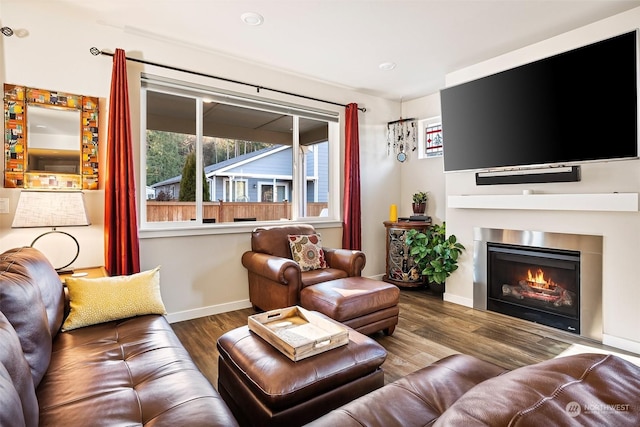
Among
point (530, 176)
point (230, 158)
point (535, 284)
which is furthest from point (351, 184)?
point (535, 284)

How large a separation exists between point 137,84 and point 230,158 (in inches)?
44.4

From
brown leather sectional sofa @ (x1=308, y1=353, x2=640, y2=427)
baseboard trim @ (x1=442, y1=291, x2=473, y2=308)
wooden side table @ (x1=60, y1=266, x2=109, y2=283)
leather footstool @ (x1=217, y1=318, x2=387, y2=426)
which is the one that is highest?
brown leather sectional sofa @ (x1=308, y1=353, x2=640, y2=427)

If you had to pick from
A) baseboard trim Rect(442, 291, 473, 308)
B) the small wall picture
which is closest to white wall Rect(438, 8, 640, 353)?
baseboard trim Rect(442, 291, 473, 308)

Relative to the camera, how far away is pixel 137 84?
2.97 meters

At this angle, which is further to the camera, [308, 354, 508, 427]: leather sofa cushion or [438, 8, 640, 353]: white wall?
[438, 8, 640, 353]: white wall

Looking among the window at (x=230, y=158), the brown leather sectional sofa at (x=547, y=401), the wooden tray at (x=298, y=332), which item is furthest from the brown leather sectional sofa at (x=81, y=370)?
the window at (x=230, y=158)

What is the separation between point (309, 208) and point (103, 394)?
325cm

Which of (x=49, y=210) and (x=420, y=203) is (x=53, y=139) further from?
(x=420, y=203)

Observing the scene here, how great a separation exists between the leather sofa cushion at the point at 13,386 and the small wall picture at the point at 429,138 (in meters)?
4.48

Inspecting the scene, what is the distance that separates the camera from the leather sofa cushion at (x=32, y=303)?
4.08 ft

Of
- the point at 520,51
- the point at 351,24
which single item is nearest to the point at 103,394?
the point at 351,24

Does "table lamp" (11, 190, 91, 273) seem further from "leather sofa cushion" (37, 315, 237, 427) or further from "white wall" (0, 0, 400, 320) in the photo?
"leather sofa cushion" (37, 315, 237, 427)

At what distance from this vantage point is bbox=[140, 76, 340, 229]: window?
10.5 feet

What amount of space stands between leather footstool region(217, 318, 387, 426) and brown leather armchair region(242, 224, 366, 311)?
1.09m
